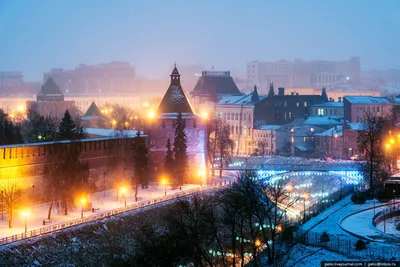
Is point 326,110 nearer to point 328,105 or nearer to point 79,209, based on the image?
point 328,105

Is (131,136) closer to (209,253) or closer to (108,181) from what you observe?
(108,181)

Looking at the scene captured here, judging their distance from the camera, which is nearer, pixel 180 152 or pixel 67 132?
pixel 67 132

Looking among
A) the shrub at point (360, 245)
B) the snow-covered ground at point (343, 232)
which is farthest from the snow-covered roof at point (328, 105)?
the shrub at point (360, 245)

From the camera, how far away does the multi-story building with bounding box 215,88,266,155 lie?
91.9 metres

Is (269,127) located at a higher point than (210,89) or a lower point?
lower

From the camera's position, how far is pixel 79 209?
4497 cm

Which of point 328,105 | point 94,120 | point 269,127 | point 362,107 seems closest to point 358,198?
point 269,127

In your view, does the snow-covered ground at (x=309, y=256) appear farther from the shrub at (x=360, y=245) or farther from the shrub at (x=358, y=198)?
the shrub at (x=358, y=198)

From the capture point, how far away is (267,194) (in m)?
49.9

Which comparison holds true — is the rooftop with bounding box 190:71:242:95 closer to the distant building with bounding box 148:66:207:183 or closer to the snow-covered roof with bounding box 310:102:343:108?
the snow-covered roof with bounding box 310:102:343:108

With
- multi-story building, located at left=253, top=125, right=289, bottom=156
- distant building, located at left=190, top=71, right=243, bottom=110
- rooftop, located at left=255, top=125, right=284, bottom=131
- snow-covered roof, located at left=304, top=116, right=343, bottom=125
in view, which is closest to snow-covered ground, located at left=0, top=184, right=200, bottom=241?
multi-story building, located at left=253, top=125, right=289, bottom=156

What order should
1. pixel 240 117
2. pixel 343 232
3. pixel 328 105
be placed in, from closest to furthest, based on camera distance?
1. pixel 343 232
2. pixel 240 117
3. pixel 328 105

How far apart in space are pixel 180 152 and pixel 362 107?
3953cm

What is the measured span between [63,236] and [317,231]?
1031 centimetres
